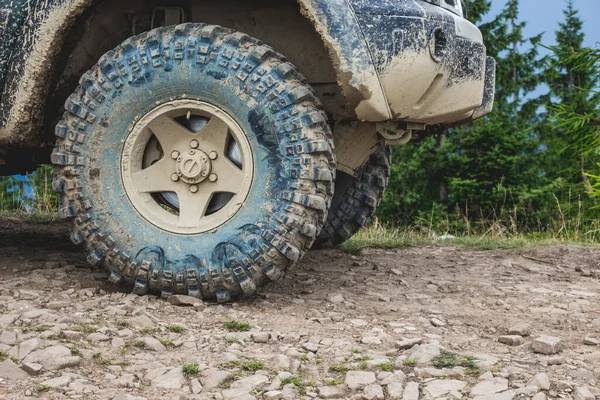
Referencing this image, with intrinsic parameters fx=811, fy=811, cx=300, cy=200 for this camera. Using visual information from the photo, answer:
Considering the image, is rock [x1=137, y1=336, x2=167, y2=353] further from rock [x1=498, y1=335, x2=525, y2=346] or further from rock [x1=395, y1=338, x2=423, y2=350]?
rock [x1=498, y1=335, x2=525, y2=346]

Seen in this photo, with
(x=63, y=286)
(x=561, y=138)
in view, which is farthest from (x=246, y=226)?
(x=561, y=138)

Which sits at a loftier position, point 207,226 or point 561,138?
point 561,138

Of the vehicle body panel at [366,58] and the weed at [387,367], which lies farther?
the vehicle body panel at [366,58]

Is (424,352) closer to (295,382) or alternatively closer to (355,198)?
(295,382)

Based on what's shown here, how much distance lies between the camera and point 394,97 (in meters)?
4.05

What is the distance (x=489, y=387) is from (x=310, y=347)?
763mm

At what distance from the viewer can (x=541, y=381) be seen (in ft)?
A: 9.36

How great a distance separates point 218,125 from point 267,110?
0.31m

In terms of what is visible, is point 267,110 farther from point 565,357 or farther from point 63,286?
point 565,357

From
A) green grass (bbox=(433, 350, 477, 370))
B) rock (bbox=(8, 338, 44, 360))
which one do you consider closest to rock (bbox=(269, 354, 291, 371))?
green grass (bbox=(433, 350, 477, 370))

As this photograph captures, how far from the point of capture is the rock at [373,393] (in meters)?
2.76

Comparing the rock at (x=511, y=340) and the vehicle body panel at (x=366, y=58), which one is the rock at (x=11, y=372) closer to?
the vehicle body panel at (x=366, y=58)

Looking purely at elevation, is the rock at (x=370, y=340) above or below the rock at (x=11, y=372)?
above

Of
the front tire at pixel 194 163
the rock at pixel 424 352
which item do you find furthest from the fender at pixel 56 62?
the rock at pixel 424 352
